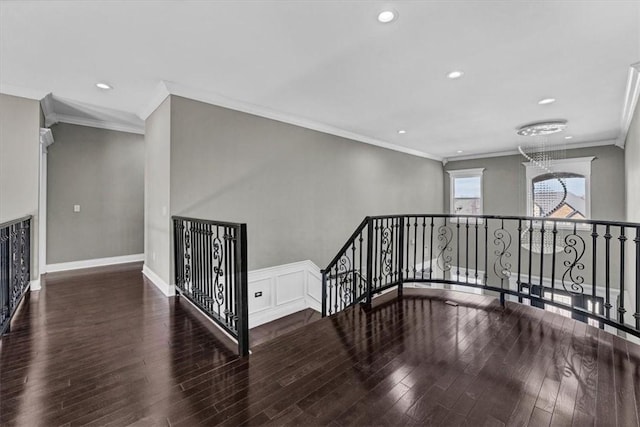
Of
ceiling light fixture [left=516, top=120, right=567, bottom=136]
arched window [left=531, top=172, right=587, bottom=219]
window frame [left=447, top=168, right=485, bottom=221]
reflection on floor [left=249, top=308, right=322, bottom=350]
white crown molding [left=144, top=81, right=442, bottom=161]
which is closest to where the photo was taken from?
white crown molding [left=144, top=81, right=442, bottom=161]

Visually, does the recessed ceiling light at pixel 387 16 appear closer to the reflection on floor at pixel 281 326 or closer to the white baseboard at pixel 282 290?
the white baseboard at pixel 282 290

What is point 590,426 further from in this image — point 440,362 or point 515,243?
point 515,243

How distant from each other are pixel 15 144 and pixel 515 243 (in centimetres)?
1043

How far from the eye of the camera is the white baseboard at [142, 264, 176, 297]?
3779 millimetres

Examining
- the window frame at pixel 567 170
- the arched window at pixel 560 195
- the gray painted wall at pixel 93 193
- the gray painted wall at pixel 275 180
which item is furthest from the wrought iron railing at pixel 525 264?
the gray painted wall at pixel 93 193

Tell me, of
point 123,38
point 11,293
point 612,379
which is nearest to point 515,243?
point 612,379

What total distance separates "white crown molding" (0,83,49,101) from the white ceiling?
22mm

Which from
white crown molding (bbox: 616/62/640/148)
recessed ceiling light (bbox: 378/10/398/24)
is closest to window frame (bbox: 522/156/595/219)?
white crown molding (bbox: 616/62/640/148)

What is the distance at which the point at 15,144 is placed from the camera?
3736 mm

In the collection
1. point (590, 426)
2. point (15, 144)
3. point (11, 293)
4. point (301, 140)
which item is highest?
point (301, 140)

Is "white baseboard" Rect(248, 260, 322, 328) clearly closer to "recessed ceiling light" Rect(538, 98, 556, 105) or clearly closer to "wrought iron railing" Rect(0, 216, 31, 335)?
"wrought iron railing" Rect(0, 216, 31, 335)

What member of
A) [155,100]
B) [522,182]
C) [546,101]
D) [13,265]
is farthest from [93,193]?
[522,182]

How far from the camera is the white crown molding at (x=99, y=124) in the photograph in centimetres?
496

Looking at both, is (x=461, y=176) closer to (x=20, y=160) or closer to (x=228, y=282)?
(x=228, y=282)
